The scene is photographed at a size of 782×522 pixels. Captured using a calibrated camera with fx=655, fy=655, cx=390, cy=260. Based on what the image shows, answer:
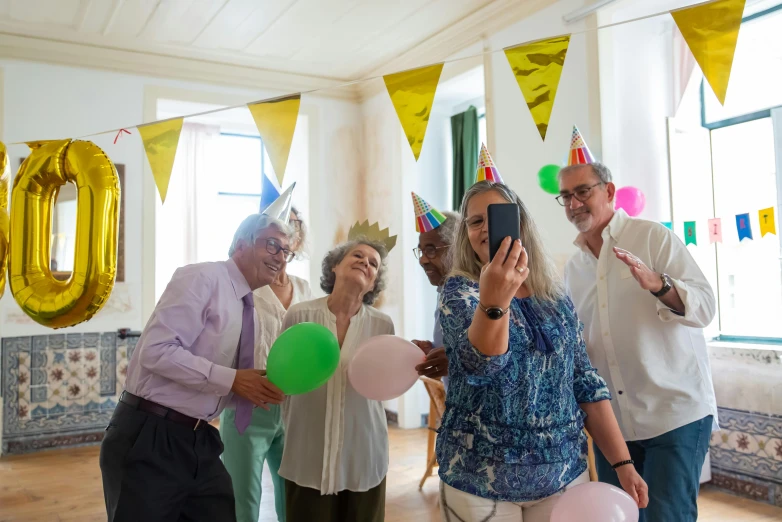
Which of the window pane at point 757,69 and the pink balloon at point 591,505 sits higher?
the window pane at point 757,69

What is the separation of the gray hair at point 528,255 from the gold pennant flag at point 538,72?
1.03 metres

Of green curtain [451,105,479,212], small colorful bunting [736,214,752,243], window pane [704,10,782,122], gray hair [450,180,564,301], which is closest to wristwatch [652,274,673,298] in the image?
gray hair [450,180,564,301]

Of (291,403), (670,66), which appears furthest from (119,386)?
(670,66)

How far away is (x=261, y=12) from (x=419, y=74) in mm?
2461

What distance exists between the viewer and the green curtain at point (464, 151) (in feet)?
18.2

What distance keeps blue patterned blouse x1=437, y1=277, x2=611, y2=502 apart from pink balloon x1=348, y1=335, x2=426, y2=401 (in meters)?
0.57

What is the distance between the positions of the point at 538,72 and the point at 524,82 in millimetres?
61

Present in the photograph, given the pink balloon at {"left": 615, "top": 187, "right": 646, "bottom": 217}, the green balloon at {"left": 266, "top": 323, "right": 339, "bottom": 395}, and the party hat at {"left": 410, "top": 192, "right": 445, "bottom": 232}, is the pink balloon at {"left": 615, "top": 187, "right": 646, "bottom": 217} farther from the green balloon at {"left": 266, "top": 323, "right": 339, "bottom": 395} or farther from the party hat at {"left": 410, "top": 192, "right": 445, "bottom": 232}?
the green balloon at {"left": 266, "top": 323, "right": 339, "bottom": 395}

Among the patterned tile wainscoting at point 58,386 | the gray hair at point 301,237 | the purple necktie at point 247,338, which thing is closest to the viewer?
the purple necktie at point 247,338

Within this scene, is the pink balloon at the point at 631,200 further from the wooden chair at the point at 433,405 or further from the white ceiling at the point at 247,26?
the white ceiling at the point at 247,26

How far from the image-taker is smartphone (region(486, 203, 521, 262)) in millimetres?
1235

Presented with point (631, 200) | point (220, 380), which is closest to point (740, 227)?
point (631, 200)

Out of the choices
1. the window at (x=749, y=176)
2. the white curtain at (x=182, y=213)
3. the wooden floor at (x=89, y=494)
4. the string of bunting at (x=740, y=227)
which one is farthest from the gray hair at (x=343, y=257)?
the white curtain at (x=182, y=213)

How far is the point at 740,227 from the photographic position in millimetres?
3658
